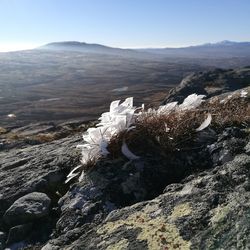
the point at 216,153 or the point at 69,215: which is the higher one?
the point at 216,153

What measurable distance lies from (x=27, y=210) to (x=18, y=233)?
0.23 m

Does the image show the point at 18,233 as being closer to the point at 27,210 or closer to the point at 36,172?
the point at 27,210

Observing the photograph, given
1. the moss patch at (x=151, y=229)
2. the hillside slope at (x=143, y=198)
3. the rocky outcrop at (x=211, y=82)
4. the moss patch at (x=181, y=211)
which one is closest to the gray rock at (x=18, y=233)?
the hillside slope at (x=143, y=198)

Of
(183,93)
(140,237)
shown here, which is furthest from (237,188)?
(183,93)

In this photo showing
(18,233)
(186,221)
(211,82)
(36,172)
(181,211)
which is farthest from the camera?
(211,82)

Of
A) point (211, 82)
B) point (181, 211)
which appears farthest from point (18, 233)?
point (211, 82)

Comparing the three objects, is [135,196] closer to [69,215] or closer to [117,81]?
[69,215]

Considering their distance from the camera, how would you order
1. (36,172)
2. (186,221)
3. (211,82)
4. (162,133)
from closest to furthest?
(186,221), (162,133), (36,172), (211,82)

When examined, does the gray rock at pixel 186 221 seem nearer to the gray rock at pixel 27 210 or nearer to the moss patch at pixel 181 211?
the moss patch at pixel 181 211

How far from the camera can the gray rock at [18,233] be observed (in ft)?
12.8

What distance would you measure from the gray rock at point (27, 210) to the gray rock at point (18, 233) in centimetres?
11

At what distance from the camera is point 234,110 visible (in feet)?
17.1

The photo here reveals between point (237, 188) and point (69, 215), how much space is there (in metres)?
1.57

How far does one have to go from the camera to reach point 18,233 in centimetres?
393
